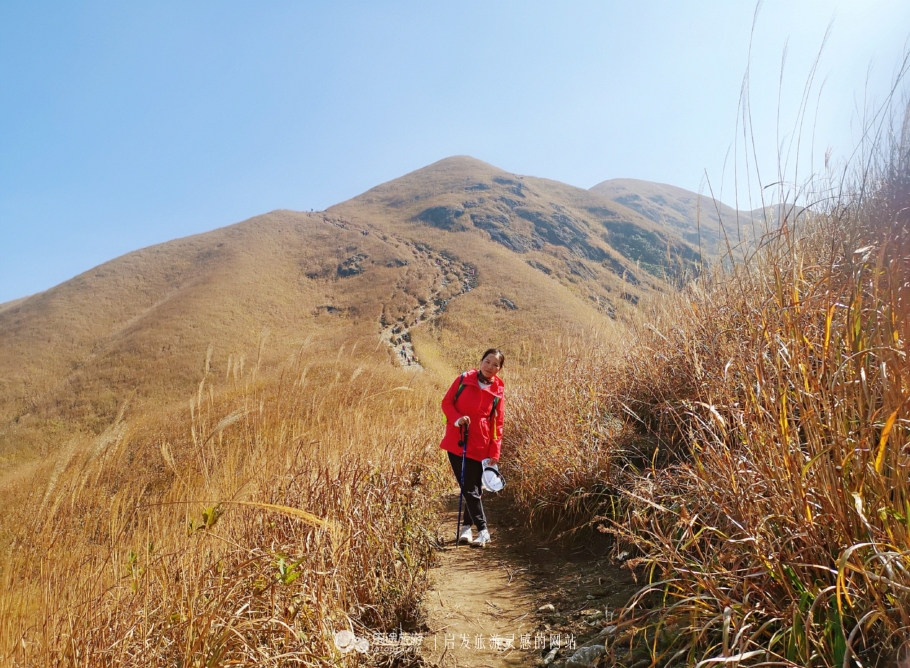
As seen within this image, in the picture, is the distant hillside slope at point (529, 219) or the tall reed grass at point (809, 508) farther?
the distant hillside slope at point (529, 219)

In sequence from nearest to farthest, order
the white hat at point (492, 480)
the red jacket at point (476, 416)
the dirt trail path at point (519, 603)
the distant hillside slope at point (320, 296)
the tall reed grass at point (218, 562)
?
the tall reed grass at point (218, 562) < the dirt trail path at point (519, 603) < the white hat at point (492, 480) < the red jacket at point (476, 416) < the distant hillside slope at point (320, 296)

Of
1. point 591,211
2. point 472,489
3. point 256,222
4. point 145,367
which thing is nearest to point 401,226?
point 256,222

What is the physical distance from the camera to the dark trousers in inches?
167

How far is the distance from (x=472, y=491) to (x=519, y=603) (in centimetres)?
145

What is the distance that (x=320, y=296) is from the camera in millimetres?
53812

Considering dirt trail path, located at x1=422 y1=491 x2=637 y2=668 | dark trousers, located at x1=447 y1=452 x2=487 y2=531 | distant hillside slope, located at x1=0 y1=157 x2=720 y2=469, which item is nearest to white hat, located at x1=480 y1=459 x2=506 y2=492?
dark trousers, located at x1=447 y1=452 x2=487 y2=531

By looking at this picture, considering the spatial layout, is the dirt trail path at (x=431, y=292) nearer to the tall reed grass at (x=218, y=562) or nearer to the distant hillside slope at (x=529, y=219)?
the distant hillside slope at (x=529, y=219)

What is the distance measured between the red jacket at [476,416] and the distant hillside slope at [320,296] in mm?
3178

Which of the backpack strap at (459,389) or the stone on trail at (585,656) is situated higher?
the backpack strap at (459,389)

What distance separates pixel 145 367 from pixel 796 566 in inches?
1585

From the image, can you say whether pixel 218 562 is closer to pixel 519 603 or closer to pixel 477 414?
pixel 519 603

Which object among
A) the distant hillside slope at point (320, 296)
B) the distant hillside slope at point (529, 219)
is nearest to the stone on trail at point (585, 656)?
the distant hillside slope at point (320, 296)

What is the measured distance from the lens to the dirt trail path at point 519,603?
240 centimetres

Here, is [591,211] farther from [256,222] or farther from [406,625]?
[406,625]
